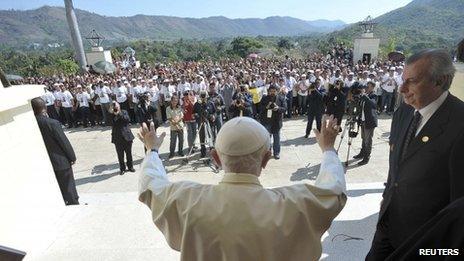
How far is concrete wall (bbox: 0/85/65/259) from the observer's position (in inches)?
132

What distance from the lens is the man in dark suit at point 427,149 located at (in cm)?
210

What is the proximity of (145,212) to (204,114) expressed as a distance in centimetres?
404

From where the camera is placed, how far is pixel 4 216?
3291mm

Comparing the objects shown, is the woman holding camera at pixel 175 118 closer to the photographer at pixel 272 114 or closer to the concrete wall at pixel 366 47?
the photographer at pixel 272 114

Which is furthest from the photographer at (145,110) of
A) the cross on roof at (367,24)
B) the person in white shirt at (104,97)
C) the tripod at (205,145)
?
the cross on roof at (367,24)

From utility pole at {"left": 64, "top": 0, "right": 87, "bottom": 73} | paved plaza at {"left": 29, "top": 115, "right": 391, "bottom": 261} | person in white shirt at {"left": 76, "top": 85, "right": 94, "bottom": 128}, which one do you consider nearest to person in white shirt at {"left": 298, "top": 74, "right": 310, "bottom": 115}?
paved plaza at {"left": 29, "top": 115, "right": 391, "bottom": 261}

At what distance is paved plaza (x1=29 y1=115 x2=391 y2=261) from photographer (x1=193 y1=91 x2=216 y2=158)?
0.76 metres

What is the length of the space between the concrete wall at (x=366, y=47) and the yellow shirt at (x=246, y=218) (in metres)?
20.4

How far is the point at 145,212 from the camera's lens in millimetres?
4660

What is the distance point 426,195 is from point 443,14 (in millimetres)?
120048

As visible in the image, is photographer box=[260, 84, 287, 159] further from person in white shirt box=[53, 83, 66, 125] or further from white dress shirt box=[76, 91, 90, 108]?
person in white shirt box=[53, 83, 66, 125]

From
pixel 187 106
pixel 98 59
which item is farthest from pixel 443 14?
pixel 187 106

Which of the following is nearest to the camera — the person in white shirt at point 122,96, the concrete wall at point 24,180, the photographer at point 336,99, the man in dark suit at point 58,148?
the concrete wall at point 24,180

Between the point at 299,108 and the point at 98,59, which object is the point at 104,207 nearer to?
the point at 299,108
